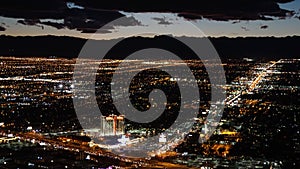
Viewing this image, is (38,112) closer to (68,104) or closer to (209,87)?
(68,104)

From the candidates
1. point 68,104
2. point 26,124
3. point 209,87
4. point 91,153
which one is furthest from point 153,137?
point 209,87

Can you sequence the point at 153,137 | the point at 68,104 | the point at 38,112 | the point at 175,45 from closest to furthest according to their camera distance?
1. the point at 153,137
2. the point at 38,112
3. the point at 68,104
4. the point at 175,45

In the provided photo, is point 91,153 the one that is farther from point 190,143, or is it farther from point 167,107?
point 167,107

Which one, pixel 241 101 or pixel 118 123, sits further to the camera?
pixel 241 101

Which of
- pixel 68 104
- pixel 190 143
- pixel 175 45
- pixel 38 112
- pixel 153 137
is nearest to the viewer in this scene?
pixel 190 143

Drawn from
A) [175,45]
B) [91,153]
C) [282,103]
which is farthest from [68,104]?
[175,45]

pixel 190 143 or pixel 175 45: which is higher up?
pixel 175 45
